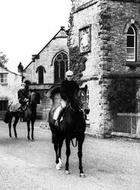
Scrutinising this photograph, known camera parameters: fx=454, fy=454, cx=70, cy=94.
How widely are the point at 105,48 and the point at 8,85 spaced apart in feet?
115

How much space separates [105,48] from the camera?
2403 centimetres

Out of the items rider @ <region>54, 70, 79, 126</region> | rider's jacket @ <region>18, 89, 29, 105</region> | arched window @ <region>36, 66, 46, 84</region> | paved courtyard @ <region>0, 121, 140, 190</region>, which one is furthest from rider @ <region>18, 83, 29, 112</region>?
arched window @ <region>36, 66, 46, 84</region>

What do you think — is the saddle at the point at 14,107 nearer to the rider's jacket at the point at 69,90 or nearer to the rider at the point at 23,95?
the rider at the point at 23,95

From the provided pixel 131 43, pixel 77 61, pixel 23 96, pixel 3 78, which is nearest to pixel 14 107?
pixel 23 96

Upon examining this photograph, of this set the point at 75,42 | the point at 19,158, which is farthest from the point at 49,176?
the point at 75,42

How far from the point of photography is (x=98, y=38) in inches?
960

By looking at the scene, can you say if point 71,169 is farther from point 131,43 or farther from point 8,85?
point 8,85

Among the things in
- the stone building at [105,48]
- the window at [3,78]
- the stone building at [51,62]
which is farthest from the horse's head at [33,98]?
the stone building at [51,62]

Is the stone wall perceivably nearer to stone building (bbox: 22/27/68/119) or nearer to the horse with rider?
stone building (bbox: 22/27/68/119)

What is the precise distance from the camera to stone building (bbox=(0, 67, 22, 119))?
5688cm

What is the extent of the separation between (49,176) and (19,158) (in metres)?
3.38

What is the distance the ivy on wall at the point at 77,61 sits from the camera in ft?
86.1

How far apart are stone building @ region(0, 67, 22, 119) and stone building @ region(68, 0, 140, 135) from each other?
31919 millimetres

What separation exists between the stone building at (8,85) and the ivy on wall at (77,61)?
30559mm
